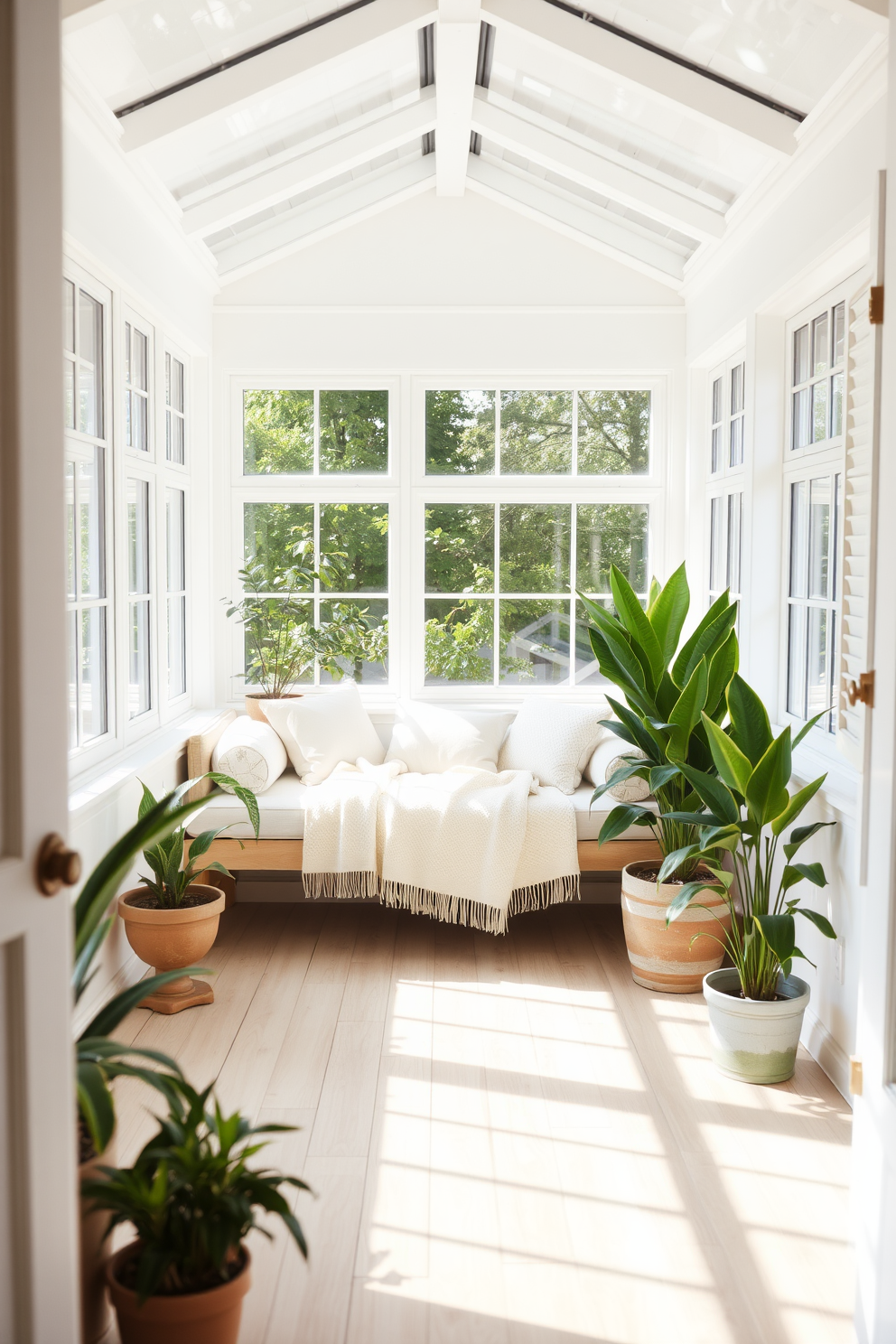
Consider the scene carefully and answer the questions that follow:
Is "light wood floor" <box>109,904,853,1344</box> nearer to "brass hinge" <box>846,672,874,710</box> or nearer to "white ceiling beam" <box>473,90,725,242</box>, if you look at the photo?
"brass hinge" <box>846,672,874,710</box>

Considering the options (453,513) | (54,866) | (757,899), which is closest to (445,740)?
(453,513)

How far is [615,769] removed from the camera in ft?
14.0

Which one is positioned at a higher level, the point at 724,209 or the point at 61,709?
the point at 724,209

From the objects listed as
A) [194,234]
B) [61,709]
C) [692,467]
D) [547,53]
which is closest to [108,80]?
[194,234]

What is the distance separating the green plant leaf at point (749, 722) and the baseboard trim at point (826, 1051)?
79cm

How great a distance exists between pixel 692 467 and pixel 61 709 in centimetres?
399

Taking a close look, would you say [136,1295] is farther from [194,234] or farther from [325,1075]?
[194,234]

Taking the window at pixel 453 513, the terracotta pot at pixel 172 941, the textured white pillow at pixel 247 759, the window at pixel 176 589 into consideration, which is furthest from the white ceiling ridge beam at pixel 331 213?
the terracotta pot at pixel 172 941

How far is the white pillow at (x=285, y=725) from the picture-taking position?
14.8 feet

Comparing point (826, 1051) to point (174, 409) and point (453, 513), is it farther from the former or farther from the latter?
point (174, 409)

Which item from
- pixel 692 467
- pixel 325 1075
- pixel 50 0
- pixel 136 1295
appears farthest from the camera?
pixel 692 467

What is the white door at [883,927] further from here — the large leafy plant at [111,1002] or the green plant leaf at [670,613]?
the green plant leaf at [670,613]

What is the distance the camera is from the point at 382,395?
5082 mm

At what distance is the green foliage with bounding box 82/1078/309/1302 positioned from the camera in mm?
1577
